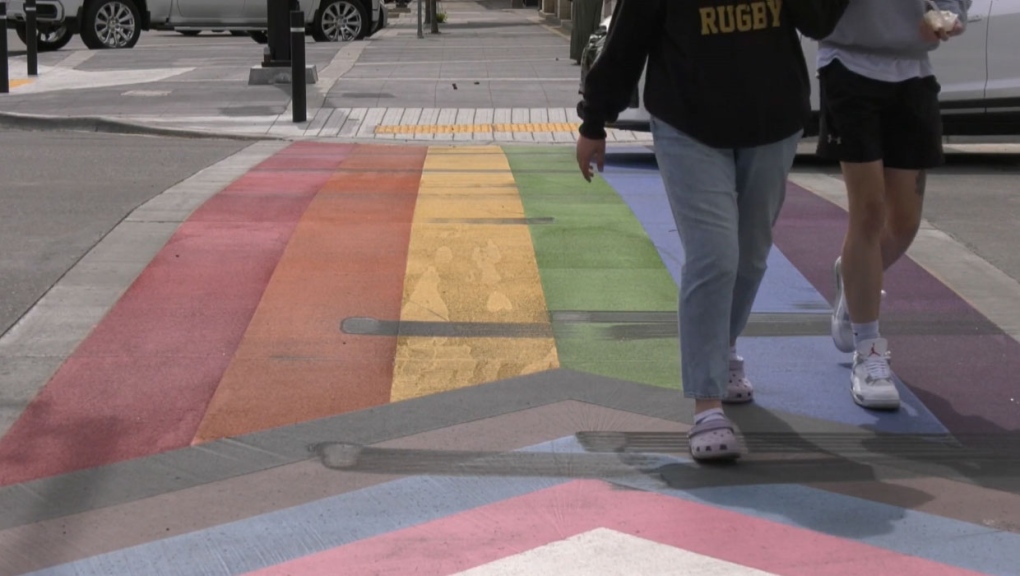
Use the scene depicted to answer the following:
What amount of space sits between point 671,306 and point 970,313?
1.30 meters

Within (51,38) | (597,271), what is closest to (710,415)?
(597,271)

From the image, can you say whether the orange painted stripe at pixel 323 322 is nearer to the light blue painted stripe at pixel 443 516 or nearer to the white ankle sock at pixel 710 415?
the light blue painted stripe at pixel 443 516

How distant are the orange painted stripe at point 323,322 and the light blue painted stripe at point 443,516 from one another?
2.70ft

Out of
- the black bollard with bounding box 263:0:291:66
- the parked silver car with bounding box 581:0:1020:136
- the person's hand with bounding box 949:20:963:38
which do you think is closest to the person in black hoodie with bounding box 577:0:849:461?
the person's hand with bounding box 949:20:963:38

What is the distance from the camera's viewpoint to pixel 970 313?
6371 millimetres

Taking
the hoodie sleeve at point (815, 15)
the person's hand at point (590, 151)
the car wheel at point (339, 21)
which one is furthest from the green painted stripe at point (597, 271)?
the car wheel at point (339, 21)

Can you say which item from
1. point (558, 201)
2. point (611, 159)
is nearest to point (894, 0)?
point (558, 201)

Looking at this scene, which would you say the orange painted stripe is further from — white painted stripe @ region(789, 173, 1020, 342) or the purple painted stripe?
white painted stripe @ region(789, 173, 1020, 342)

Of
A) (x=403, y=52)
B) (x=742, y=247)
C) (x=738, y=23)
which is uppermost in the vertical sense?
(x=738, y=23)

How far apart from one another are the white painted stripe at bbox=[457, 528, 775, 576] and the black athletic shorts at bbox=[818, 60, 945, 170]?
1.72 meters

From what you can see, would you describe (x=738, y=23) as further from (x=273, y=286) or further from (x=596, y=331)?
(x=273, y=286)

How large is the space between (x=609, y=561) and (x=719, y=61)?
1579 millimetres

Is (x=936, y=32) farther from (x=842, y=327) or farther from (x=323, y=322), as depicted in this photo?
(x=323, y=322)

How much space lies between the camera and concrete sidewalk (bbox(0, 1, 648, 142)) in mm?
14062
